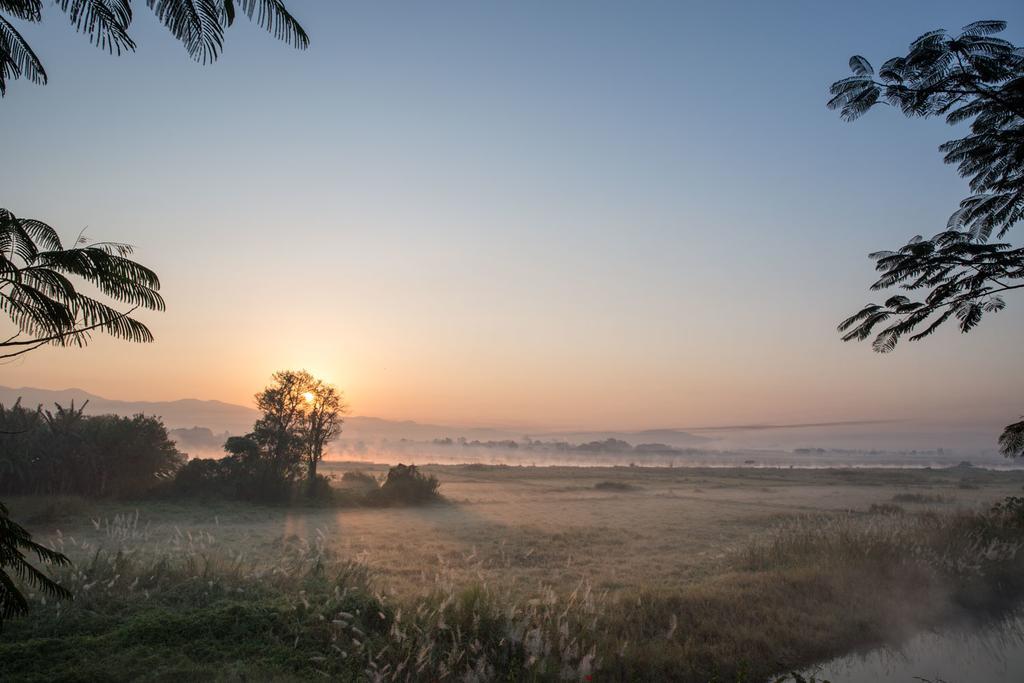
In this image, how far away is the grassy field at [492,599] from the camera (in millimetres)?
6156

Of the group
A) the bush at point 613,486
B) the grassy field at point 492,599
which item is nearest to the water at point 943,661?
the grassy field at point 492,599

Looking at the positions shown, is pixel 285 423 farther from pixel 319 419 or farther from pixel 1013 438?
pixel 1013 438

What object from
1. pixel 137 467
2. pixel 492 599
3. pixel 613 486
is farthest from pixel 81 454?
pixel 613 486

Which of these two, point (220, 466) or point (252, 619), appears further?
point (220, 466)

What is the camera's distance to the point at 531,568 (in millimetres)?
13578

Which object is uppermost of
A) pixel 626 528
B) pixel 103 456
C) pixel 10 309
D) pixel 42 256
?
pixel 42 256

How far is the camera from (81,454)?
68.2 ft

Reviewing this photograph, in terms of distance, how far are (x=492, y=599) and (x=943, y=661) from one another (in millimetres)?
7283

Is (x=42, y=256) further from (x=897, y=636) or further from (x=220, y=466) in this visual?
(x=220, y=466)

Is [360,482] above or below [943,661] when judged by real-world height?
above

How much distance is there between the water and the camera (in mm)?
7997

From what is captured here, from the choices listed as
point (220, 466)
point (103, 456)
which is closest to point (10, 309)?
point (103, 456)

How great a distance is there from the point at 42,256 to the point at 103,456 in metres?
21.6

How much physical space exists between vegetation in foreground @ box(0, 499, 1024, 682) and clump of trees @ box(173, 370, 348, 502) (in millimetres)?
12725
